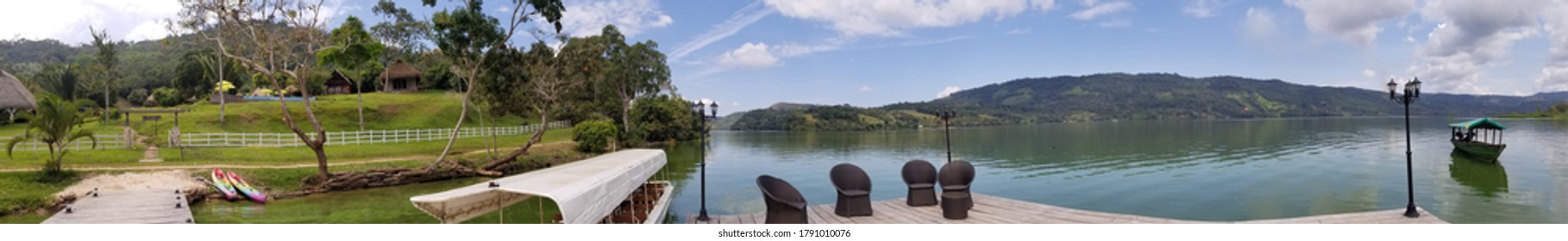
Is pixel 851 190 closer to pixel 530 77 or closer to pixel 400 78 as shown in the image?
pixel 530 77

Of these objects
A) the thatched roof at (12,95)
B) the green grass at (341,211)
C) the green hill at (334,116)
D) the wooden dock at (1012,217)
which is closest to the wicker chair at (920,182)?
the wooden dock at (1012,217)

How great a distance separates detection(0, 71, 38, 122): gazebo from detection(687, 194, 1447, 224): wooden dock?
39.0 m

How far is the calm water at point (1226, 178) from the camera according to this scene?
17.0m

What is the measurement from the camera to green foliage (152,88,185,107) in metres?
46.9

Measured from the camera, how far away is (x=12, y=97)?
30953mm

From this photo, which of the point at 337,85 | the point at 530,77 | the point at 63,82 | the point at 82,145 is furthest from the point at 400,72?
the point at 530,77

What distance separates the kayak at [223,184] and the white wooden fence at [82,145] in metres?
8.76

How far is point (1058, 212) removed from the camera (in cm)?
1136

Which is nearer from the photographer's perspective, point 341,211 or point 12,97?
point 341,211

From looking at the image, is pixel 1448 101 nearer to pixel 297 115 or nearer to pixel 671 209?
pixel 671 209

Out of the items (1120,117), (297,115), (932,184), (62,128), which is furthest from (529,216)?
(1120,117)

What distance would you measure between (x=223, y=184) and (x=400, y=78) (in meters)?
41.7

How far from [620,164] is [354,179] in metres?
11.7

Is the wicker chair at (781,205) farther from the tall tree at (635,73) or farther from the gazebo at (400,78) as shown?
the gazebo at (400,78)
